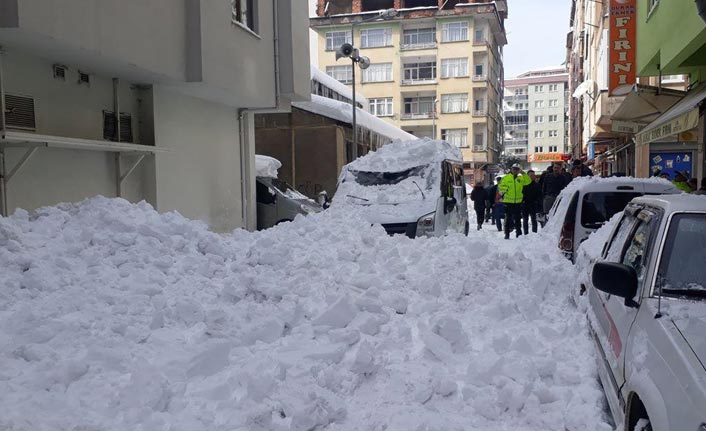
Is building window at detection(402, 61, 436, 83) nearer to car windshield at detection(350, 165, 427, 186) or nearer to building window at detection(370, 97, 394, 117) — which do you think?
building window at detection(370, 97, 394, 117)

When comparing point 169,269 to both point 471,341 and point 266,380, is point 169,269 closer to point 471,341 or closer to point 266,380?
point 266,380

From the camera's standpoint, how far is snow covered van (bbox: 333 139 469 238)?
1059 centimetres

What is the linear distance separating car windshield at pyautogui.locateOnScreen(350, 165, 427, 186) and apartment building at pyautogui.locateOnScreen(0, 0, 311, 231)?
11.3 ft

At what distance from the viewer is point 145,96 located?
10.9 metres

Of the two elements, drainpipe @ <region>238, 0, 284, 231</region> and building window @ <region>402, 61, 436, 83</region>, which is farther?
building window @ <region>402, 61, 436, 83</region>

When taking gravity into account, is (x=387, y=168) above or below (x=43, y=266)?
above

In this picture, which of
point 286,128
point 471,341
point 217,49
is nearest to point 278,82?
point 217,49

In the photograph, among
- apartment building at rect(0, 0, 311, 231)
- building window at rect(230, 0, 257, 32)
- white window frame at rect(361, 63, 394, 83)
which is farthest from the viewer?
white window frame at rect(361, 63, 394, 83)

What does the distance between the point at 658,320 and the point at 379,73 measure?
184 ft

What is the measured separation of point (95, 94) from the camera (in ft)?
31.2

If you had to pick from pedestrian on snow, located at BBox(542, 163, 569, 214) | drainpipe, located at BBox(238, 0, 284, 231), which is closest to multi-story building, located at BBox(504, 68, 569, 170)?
pedestrian on snow, located at BBox(542, 163, 569, 214)

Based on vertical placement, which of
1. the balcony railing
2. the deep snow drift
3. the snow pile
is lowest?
the deep snow drift

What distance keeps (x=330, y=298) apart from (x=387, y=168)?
6330 millimetres

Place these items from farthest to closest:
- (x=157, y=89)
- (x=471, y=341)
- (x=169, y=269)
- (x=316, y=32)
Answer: (x=316, y=32), (x=157, y=89), (x=169, y=269), (x=471, y=341)
